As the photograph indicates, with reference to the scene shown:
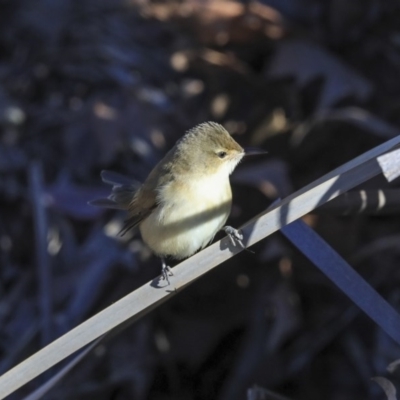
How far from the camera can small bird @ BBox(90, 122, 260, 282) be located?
328 centimetres

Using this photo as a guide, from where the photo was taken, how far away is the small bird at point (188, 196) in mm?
3279

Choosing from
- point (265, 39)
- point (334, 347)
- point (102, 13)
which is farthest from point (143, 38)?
point (334, 347)

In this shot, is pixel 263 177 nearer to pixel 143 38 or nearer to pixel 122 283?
pixel 122 283

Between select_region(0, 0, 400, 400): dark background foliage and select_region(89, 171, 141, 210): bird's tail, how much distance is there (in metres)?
0.54

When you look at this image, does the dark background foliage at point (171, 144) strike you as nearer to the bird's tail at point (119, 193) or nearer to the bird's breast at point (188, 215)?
the bird's tail at point (119, 193)

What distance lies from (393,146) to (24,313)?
2.48m

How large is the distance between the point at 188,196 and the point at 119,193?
611 mm

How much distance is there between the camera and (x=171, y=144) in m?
4.82

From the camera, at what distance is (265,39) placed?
16.0ft

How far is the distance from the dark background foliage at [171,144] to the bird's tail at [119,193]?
1.76ft

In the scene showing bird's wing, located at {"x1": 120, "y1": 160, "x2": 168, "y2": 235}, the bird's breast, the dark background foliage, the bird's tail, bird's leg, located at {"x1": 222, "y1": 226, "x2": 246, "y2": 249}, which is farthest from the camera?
the dark background foliage

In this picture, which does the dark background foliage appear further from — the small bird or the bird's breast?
the bird's breast

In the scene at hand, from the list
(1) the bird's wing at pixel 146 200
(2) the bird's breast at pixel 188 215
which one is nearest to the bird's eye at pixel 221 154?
(2) the bird's breast at pixel 188 215

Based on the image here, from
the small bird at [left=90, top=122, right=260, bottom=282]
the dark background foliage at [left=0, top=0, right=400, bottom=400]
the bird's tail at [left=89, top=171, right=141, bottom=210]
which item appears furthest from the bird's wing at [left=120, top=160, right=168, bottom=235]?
the dark background foliage at [left=0, top=0, right=400, bottom=400]
